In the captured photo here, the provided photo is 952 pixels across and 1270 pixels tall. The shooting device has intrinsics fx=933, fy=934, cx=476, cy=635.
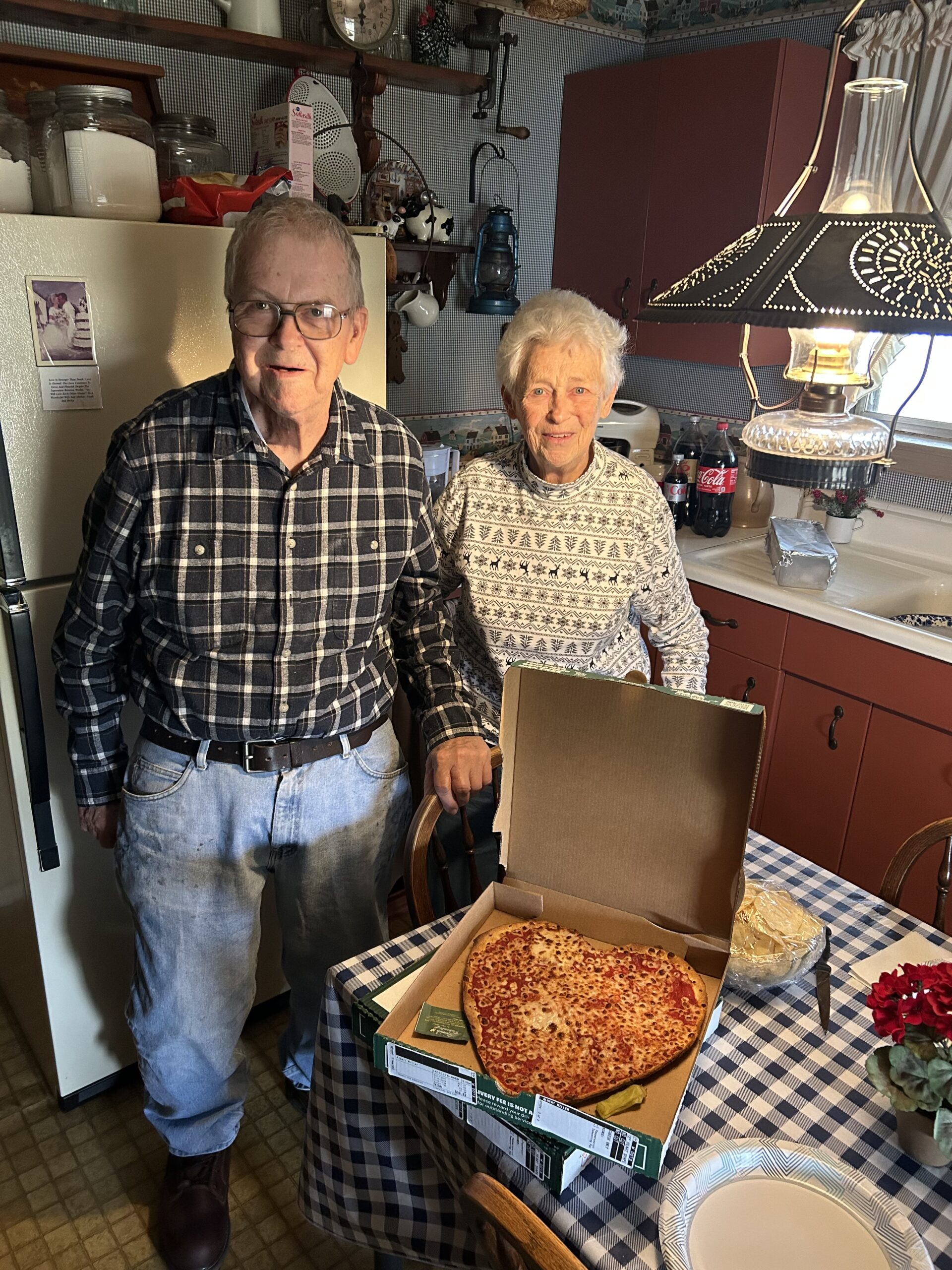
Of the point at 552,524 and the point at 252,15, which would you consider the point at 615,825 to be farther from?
the point at 252,15

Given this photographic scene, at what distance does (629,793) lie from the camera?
3.49 ft

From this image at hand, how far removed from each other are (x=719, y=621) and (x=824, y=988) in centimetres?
151

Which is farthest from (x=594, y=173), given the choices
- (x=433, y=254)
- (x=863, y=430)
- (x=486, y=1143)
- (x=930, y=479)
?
(x=486, y=1143)

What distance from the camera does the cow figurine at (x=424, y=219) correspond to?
102 inches

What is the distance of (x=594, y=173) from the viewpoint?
9.50 ft

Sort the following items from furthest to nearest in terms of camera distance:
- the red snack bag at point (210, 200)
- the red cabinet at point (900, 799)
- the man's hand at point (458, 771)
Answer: the red cabinet at point (900, 799) → the red snack bag at point (210, 200) → the man's hand at point (458, 771)

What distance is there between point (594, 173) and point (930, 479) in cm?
138

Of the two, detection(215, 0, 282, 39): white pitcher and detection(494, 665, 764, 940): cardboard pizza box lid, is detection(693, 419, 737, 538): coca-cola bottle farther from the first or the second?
detection(494, 665, 764, 940): cardboard pizza box lid

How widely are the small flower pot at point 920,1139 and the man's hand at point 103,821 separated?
45.5 inches

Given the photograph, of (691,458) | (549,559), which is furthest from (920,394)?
(549,559)

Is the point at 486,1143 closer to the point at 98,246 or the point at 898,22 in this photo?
the point at 98,246

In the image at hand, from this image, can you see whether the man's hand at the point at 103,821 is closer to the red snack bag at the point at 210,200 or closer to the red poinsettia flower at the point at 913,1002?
the red snack bag at the point at 210,200

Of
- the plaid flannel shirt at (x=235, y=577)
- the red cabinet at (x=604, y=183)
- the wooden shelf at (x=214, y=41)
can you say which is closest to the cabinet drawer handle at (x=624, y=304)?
the red cabinet at (x=604, y=183)

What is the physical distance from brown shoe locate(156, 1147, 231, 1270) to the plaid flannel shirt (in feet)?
2.43
